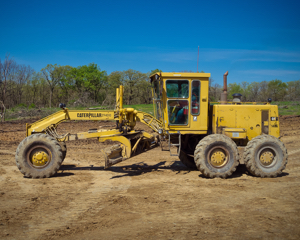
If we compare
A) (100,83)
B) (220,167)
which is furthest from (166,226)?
(100,83)

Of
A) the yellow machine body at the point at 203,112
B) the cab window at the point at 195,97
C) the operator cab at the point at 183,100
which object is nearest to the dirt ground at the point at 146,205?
the yellow machine body at the point at 203,112

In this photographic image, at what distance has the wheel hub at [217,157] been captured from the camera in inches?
293

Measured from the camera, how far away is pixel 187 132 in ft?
26.1

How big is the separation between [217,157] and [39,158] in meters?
5.22

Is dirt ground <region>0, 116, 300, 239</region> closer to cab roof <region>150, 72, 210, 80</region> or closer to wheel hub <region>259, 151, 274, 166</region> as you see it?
wheel hub <region>259, 151, 274, 166</region>

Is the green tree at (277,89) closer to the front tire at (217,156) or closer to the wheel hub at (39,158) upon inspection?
the front tire at (217,156)

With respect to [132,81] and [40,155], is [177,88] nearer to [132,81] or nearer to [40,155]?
[40,155]

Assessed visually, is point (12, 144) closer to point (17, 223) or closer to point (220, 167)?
point (17, 223)

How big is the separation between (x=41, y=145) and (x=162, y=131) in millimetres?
3680

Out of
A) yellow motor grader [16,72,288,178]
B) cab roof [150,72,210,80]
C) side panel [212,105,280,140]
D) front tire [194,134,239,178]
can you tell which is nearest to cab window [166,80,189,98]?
yellow motor grader [16,72,288,178]

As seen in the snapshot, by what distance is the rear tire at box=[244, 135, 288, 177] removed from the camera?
7.49 meters

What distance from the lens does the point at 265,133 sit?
8242mm

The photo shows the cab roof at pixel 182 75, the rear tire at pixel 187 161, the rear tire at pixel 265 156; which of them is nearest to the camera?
the rear tire at pixel 265 156

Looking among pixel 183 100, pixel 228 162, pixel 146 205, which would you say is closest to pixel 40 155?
pixel 146 205
